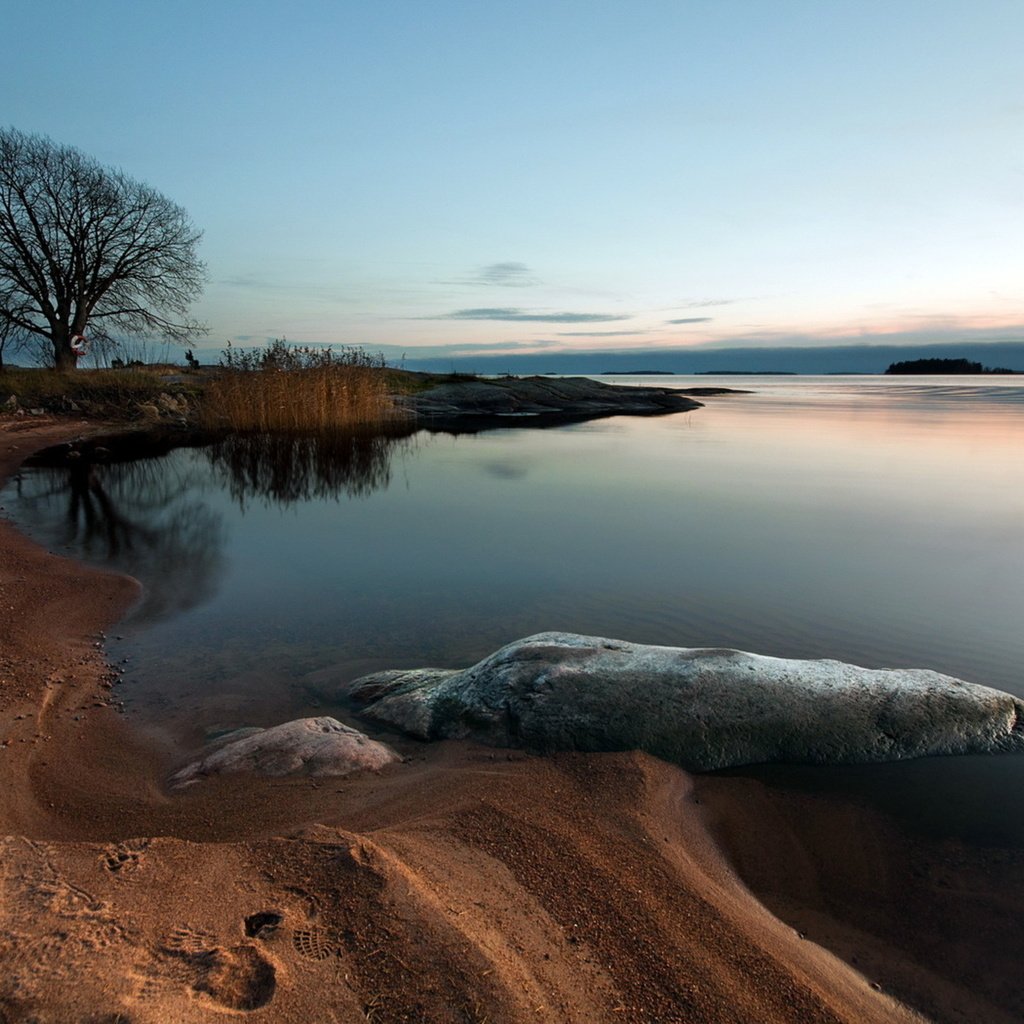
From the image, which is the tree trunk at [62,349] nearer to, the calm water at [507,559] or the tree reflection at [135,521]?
the tree reflection at [135,521]

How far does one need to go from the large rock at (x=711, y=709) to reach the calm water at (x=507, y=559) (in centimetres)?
41

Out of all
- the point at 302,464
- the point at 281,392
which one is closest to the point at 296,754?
the point at 302,464

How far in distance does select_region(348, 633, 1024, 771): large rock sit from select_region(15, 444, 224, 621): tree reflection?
3.89 m

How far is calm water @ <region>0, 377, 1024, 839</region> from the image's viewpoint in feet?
18.4

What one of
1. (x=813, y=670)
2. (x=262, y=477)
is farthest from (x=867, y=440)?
(x=813, y=670)

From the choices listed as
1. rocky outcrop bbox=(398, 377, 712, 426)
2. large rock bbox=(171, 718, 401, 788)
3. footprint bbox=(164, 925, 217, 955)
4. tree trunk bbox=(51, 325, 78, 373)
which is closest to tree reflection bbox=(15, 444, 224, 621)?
large rock bbox=(171, 718, 401, 788)

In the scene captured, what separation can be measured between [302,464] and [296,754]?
1326cm

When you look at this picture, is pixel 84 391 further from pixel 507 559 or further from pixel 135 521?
pixel 507 559

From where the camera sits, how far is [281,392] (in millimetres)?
20906

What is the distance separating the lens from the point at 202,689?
16.4 feet

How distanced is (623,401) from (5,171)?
3053 centimetres

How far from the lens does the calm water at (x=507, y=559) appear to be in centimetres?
561

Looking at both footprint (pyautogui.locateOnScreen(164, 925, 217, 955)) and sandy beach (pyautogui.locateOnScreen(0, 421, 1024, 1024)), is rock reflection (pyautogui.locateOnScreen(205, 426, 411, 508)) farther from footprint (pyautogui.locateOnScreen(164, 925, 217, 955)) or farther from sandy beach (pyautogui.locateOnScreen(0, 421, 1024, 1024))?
footprint (pyautogui.locateOnScreen(164, 925, 217, 955))

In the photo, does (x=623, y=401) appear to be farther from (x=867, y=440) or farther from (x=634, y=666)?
(x=634, y=666)
